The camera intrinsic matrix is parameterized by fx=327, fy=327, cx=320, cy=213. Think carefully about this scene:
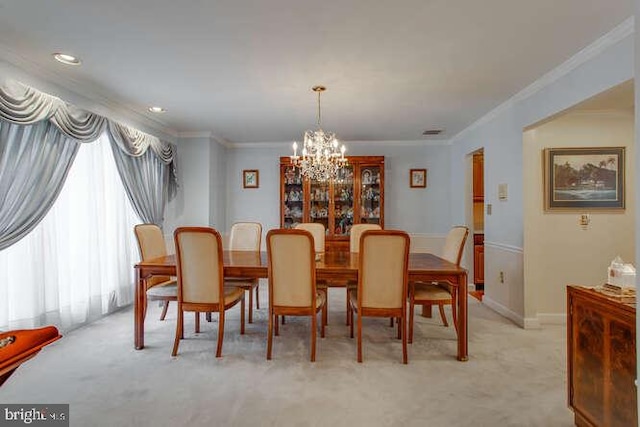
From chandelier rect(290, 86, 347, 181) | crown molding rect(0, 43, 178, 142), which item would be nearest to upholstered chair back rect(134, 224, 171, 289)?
crown molding rect(0, 43, 178, 142)

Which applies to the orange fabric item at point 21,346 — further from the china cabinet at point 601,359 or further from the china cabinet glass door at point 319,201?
the china cabinet glass door at point 319,201

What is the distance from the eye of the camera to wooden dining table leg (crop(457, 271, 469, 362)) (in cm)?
242

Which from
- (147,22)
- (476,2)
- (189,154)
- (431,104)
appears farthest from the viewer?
(189,154)

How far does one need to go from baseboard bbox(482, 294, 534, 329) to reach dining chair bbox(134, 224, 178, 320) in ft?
10.7

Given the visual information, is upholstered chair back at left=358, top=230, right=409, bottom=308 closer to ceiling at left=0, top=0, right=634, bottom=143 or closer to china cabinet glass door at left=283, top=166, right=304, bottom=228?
ceiling at left=0, top=0, right=634, bottom=143

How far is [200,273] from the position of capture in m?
2.55

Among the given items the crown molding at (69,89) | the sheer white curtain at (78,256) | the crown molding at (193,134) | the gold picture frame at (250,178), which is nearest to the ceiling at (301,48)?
the crown molding at (69,89)

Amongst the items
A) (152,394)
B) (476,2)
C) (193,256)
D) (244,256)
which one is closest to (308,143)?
(244,256)

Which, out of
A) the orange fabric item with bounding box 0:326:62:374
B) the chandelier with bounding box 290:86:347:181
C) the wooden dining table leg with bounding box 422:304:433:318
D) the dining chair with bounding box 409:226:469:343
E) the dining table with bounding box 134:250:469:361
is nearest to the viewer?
the orange fabric item with bounding box 0:326:62:374

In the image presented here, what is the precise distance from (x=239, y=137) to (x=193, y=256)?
2.99 meters

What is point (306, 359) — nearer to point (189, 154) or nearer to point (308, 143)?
point (308, 143)

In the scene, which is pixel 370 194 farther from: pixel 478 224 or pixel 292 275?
pixel 292 275

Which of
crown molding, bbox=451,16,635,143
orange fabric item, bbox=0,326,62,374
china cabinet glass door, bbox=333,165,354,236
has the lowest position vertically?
orange fabric item, bbox=0,326,62,374

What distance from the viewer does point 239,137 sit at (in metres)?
5.10
